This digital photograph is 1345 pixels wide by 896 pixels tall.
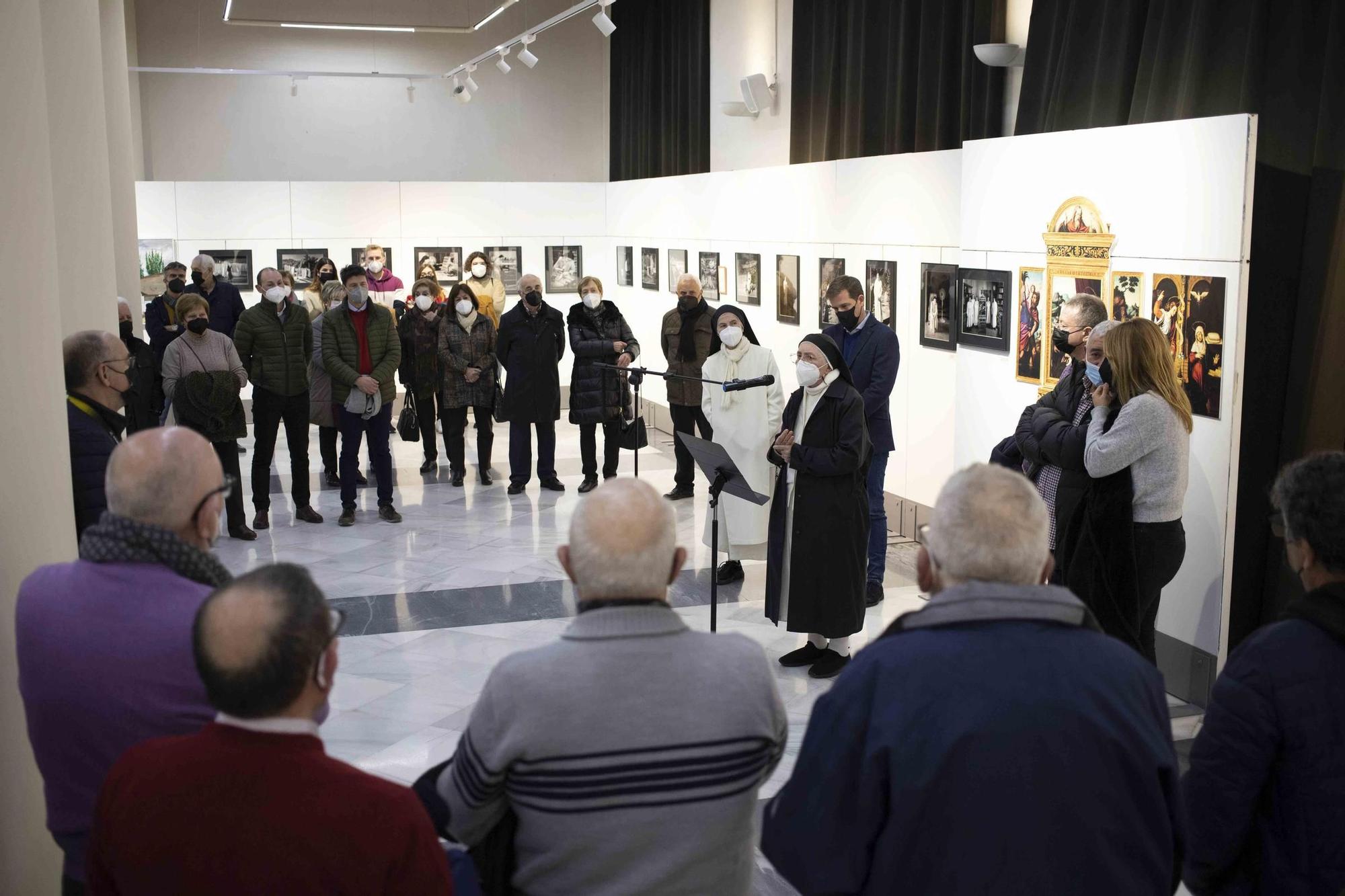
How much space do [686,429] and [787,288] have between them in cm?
173

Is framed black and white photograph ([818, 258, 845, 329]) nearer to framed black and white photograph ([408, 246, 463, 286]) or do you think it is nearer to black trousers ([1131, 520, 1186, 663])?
black trousers ([1131, 520, 1186, 663])

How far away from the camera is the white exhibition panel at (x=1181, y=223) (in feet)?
19.0

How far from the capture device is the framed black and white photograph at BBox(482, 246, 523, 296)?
56.2ft

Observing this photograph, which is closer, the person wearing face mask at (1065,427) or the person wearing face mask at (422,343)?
the person wearing face mask at (1065,427)

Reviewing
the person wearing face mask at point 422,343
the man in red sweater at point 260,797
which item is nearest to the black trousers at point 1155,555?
the man in red sweater at point 260,797

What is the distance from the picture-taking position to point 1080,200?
679 centimetres

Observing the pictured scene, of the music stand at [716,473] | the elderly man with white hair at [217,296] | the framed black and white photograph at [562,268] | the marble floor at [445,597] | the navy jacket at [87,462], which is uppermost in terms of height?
the framed black and white photograph at [562,268]

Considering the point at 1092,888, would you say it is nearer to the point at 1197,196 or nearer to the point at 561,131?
the point at 1197,196

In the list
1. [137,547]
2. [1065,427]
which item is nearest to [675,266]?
[1065,427]

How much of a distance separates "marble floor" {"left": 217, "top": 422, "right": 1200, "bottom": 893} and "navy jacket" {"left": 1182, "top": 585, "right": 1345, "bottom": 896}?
1870mm

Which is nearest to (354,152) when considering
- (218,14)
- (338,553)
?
(218,14)

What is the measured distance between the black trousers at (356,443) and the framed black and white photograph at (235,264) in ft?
23.0

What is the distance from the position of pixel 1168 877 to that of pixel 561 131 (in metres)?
17.6

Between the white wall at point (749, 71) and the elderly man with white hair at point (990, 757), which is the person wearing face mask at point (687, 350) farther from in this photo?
the elderly man with white hair at point (990, 757)
